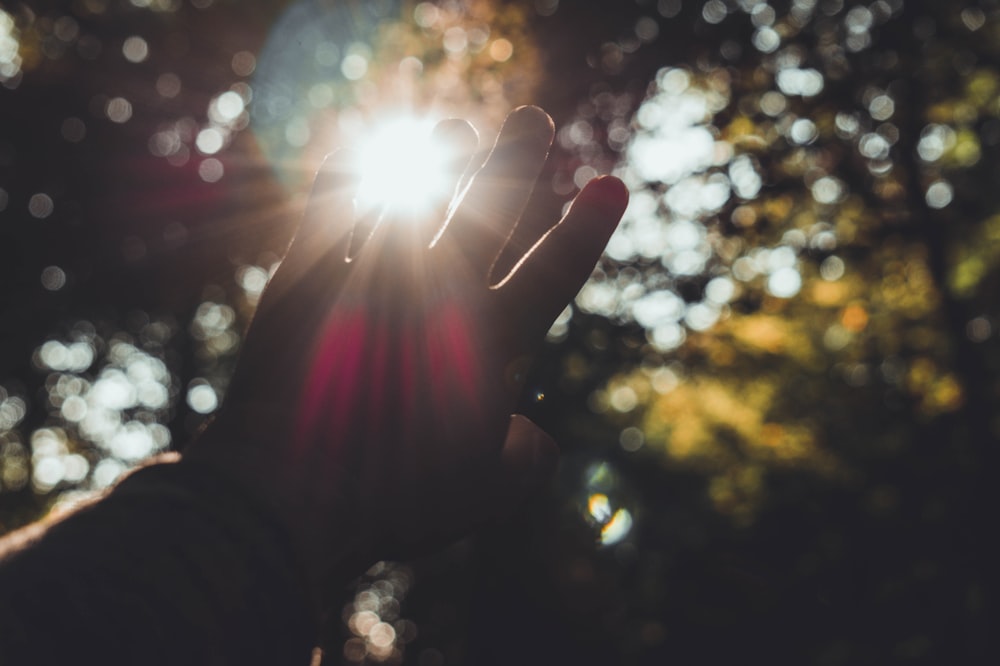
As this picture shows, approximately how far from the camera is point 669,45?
29.6ft

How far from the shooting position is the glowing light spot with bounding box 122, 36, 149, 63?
11.1 meters

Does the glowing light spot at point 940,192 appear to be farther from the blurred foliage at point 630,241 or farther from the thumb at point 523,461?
the thumb at point 523,461

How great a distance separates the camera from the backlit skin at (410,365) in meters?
1.35

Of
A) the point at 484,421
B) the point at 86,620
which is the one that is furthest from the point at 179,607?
the point at 484,421

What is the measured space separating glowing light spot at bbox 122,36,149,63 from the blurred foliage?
5 centimetres

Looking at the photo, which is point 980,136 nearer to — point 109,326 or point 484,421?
point 484,421

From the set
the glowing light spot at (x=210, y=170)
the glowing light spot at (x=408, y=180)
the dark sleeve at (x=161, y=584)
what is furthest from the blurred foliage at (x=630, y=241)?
the dark sleeve at (x=161, y=584)

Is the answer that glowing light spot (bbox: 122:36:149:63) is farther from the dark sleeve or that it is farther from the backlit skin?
the dark sleeve

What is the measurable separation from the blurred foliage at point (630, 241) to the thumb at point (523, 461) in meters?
3.31

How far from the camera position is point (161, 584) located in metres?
0.95

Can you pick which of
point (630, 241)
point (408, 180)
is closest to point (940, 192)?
point (630, 241)

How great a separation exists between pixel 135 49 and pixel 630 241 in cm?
891

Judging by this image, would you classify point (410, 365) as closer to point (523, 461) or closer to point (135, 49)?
→ point (523, 461)

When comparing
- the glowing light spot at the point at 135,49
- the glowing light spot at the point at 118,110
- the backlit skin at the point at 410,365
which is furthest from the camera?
the glowing light spot at the point at 118,110
